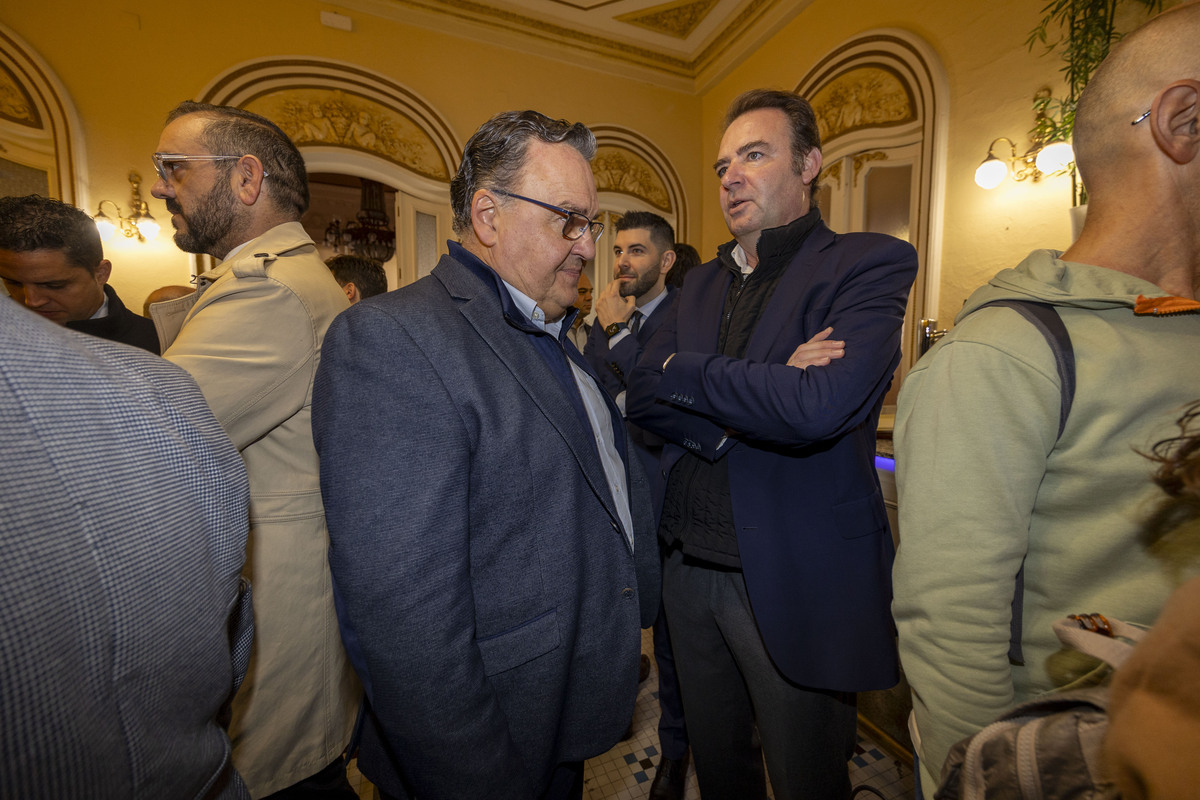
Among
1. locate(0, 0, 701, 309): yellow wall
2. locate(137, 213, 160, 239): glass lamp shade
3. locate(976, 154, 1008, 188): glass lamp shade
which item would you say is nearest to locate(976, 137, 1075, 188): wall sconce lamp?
locate(976, 154, 1008, 188): glass lamp shade

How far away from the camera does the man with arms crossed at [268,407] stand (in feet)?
3.79

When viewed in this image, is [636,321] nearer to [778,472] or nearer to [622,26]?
[778,472]

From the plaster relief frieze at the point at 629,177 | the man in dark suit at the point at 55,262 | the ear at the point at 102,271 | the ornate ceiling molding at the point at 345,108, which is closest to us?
the man in dark suit at the point at 55,262

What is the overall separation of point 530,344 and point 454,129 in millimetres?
5950

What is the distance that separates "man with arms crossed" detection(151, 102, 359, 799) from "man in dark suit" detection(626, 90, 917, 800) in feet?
3.00

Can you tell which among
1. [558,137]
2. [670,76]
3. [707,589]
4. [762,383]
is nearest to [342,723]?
[707,589]

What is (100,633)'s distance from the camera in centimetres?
38

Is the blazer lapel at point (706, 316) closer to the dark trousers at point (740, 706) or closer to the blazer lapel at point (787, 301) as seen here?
the blazer lapel at point (787, 301)

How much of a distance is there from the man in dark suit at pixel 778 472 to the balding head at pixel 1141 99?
0.47m

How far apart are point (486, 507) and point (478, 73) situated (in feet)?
21.9

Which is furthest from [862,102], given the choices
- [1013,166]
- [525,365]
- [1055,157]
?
[525,365]

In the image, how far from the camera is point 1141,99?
0.77 m

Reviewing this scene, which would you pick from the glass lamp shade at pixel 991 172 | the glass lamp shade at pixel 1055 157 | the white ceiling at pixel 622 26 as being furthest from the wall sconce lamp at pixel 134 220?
the glass lamp shade at pixel 1055 157

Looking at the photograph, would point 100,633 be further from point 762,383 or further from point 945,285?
point 945,285
